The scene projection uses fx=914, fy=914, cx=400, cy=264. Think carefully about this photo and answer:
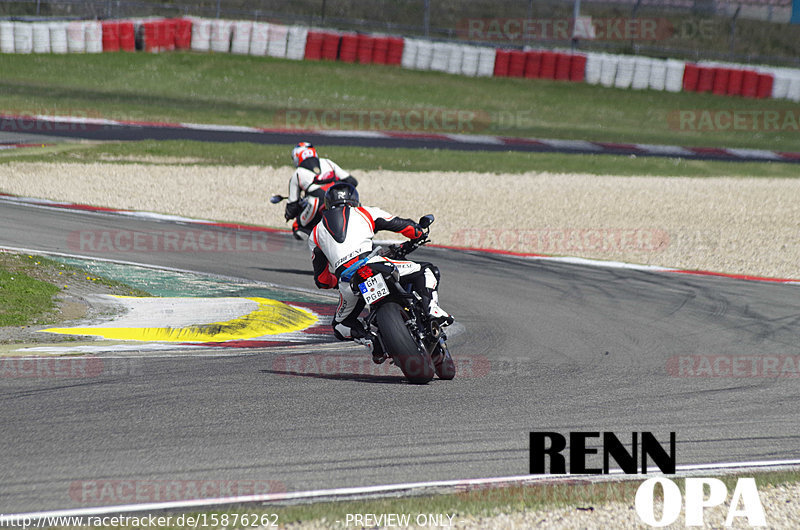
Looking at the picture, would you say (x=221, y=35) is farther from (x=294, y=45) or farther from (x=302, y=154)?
(x=302, y=154)

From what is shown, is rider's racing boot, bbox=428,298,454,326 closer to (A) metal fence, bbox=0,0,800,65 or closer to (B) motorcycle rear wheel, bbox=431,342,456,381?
(B) motorcycle rear wheel, bbox=431,342,456,381

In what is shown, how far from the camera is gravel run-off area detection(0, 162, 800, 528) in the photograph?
48.6ft

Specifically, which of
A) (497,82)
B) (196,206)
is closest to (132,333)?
(196,206)

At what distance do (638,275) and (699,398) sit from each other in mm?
6038

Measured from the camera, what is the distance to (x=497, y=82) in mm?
31875

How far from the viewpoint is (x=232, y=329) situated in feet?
29.4

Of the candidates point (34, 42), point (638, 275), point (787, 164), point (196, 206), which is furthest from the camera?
point (34, 42)

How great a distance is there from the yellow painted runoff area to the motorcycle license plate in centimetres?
229

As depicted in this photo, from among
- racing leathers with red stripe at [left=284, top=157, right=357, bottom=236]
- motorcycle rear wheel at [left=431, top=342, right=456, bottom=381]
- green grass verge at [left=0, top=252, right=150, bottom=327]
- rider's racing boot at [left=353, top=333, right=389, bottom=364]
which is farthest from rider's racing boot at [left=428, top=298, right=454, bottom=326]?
racing leathers with red stripe at [left=284, top=157, right=357, bottom=236]

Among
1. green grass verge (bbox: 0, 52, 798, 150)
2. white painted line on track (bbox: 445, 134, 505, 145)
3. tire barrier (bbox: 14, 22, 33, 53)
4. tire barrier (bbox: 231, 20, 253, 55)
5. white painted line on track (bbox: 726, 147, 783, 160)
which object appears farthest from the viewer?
tire barrier (bbox: 231, 20, 253, 55)

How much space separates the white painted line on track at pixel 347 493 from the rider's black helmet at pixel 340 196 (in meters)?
2.99

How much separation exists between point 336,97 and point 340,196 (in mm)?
22651

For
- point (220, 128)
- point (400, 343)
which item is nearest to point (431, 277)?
point (400, 343)

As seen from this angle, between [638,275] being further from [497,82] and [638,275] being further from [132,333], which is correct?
[497,82]
